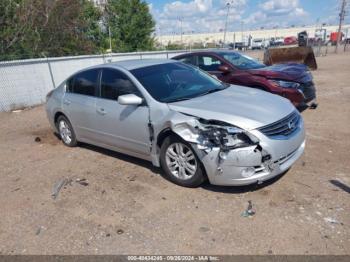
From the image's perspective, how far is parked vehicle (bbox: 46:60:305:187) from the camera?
3623mm

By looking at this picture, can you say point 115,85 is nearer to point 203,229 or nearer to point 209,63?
point 203,229

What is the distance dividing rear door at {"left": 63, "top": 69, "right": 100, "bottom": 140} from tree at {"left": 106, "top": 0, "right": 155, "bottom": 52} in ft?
66.0

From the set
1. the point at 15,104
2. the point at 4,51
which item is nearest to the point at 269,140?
the point at 15,104

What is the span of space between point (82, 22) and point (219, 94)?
16074mm

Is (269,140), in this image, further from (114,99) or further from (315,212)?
(114,99)

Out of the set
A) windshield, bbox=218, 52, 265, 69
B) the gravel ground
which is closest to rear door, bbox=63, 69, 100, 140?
the gravel ground

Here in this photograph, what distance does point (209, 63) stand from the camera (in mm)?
8211

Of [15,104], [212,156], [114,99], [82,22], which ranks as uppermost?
[82,22]

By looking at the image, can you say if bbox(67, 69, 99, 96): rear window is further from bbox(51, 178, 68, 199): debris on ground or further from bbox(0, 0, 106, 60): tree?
bbox(0, 0, 106, 60): tree

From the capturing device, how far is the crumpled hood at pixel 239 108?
3670 millimetres

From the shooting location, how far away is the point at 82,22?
18359mm

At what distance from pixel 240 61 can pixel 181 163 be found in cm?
470

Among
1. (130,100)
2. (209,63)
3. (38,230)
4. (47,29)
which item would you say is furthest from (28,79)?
(38,230)

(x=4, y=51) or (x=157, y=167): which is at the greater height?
(x=4, y=51)
